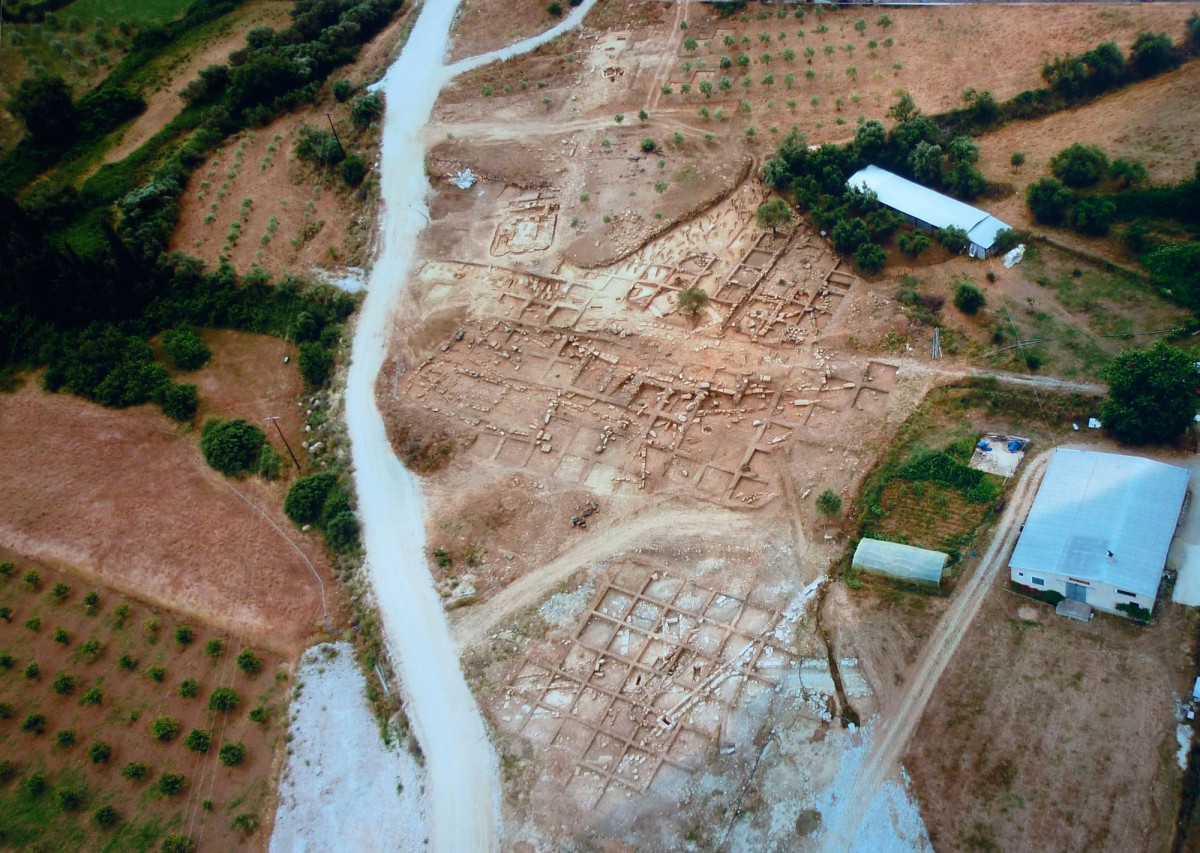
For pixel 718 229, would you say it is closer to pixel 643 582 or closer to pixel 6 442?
pixel 643 582

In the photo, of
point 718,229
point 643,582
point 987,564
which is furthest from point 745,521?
point 718,229

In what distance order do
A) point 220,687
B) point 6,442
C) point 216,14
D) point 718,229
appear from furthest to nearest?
point 216,14 → point 718,229 → point 6,442 → point 220,687

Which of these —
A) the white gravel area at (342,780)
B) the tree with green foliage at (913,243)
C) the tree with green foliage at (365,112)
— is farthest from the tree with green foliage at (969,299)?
the tree with green foliage at (365,112)

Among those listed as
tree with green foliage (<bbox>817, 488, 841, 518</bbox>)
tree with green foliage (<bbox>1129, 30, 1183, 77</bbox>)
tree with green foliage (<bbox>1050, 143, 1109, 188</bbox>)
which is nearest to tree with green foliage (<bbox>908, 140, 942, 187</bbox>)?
tree with green foliage (<bbox>1050, 143, 1109, 188</bbox>)

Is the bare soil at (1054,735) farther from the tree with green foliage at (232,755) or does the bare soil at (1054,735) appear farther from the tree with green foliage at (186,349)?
the tree with green foliage at (186,349)

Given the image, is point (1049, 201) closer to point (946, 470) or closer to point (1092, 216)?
point (1092, 216)

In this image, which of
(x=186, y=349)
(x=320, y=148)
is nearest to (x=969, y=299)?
(x=320, y=148)

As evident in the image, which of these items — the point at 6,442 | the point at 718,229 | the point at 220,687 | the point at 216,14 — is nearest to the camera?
the point at 220,687
